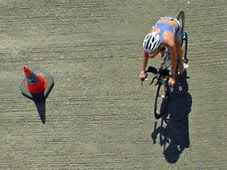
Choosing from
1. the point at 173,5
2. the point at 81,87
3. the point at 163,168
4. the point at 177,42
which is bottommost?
the point at 163,168

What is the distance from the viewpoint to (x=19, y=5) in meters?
7.09

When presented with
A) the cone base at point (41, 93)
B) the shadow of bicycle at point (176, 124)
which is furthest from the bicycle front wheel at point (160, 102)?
the cone base at point (41, 93)

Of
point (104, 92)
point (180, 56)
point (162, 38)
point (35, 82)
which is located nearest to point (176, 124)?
point (180, 56)

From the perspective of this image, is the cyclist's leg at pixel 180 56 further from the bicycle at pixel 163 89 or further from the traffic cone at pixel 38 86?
the traffic cone at pixel 38 86

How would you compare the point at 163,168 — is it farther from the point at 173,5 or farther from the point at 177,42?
the point at 173,5

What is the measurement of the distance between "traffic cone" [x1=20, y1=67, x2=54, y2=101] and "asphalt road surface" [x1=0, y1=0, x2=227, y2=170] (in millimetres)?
136

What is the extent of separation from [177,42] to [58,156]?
3447mm

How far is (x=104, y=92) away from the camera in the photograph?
646 centimetres

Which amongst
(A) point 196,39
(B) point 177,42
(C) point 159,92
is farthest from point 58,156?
(A) point 196,39

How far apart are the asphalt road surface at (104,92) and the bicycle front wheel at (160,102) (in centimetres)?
15

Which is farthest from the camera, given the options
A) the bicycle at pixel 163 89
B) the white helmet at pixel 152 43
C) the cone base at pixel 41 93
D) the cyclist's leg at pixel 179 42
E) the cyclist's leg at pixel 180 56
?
the cone base at pixel 41 93

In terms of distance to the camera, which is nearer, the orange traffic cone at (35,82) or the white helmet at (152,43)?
the white helmet at (152,43)

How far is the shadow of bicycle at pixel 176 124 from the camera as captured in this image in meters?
6.05

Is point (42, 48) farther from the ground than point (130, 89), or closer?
farther from the ground
